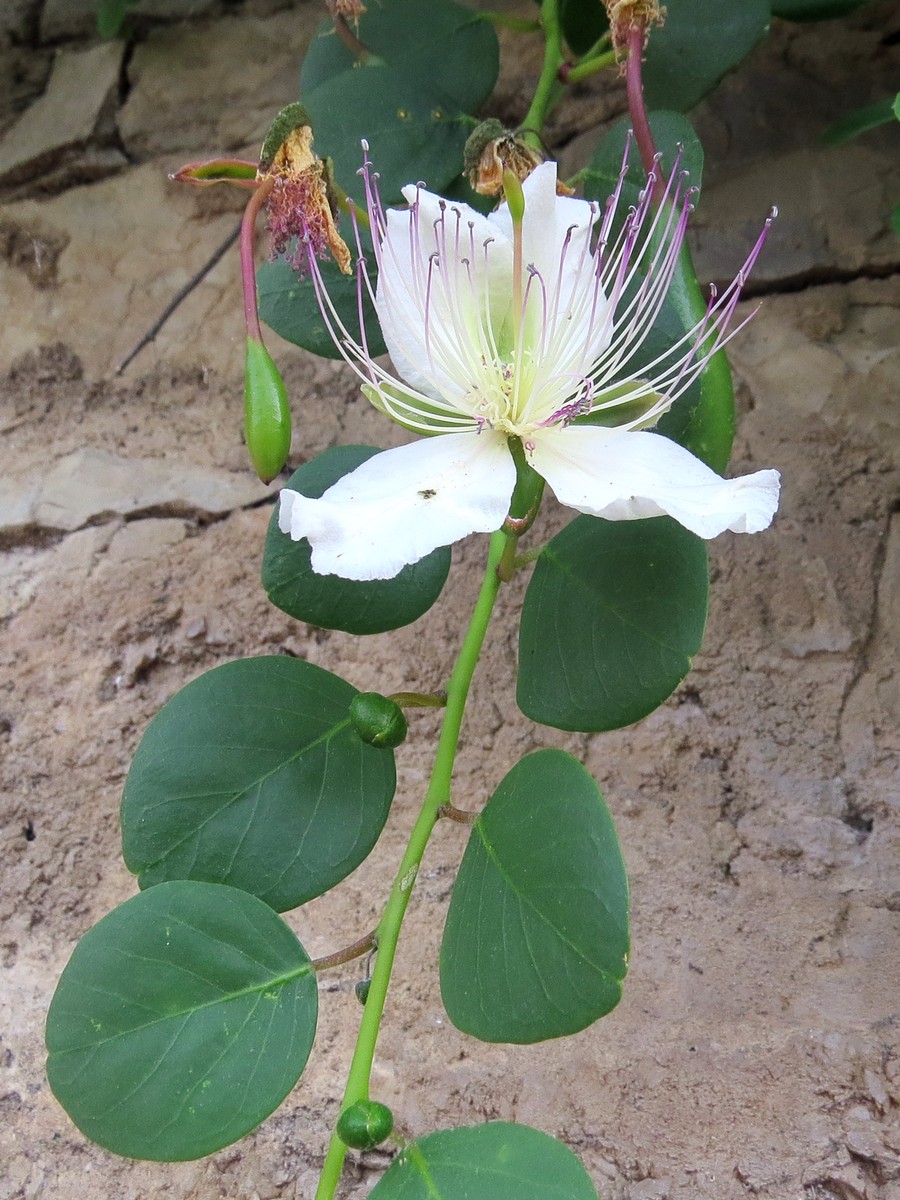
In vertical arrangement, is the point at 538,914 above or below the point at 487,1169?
above

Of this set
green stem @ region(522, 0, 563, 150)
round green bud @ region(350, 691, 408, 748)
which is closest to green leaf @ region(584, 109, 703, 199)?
green stem @ region(522, 0, 563, 150)

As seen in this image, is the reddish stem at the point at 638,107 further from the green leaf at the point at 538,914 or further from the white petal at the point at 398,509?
the green leaf at the point at 538,914

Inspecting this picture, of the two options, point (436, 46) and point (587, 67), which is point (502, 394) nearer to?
point (587, 67)

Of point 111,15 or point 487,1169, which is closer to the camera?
point 487,1169

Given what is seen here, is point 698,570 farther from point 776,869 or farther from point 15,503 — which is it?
point 15,503

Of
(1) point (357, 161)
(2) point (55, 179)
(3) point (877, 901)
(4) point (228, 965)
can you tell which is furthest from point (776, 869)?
(2) point (55, 179)

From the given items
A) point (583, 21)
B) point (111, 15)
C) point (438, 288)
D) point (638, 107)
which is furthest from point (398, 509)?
point (111, 15)

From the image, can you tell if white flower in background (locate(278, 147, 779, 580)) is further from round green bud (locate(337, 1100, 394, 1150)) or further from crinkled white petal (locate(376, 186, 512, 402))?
round green bud (locate(337, 1100, 394, 1150))
